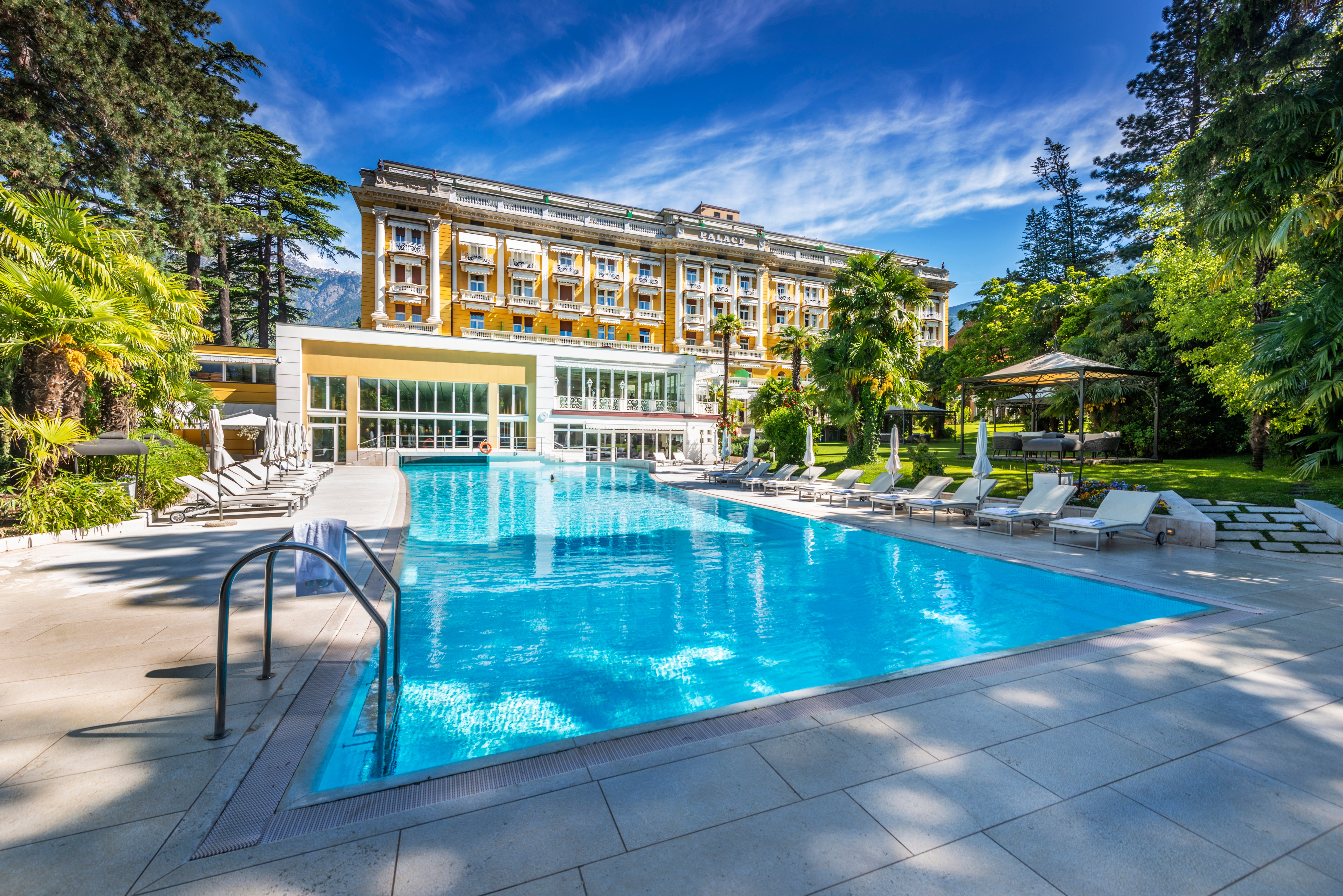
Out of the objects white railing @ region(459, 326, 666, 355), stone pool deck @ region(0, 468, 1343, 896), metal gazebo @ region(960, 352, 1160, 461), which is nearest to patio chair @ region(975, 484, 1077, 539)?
metal gazebo @ region(960, 352, 1160, 461)

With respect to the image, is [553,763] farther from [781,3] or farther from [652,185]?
[652,185]

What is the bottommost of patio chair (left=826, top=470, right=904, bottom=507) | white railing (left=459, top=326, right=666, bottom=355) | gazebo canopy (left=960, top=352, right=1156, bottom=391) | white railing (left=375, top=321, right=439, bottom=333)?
patio chair (left=826, top=470, right=904, bottom=507)

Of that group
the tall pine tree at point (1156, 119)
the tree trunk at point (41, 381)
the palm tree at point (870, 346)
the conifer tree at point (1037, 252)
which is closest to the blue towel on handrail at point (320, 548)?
the tree trunk at point (41, 381)

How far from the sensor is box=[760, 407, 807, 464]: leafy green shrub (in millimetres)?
21344

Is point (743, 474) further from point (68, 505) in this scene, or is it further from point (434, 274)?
point (434, 274)

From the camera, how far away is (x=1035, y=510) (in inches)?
395

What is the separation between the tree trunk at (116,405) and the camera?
1044 centimetres

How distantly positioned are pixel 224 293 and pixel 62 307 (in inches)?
1252

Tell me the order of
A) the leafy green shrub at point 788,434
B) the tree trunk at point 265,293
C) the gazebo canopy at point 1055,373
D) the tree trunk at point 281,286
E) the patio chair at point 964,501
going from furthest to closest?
the tree trunk at point 281,286, the tree trunk at point 265,293, the leafy green shrub at point 788,434, the gazebo canopy at point 1055,373, the patio chair at point 964,501

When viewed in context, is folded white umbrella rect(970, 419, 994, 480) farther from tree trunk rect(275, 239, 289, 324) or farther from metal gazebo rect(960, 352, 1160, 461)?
tree trunk rect(275, 239, 289, 324)

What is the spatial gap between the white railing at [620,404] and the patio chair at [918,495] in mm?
25496

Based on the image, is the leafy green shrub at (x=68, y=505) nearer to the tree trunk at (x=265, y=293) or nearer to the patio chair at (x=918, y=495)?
the patio chair at (x=918, y=495)

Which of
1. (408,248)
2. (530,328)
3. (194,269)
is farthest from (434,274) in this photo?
(194,269)

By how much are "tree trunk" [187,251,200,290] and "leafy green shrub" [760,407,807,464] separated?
2885cm
